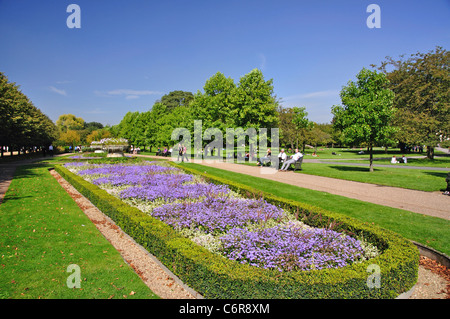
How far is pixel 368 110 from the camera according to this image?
17047mm

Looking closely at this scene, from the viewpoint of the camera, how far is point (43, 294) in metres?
4.01

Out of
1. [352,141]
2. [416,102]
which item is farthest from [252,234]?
Answer: [416,102]

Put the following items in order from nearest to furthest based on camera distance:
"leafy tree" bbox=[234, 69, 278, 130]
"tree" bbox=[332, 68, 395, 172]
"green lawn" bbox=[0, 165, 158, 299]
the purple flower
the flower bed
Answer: "green lawn" bbox=[0, 165, 158, 299]
the purple flower
the flower bed
"tree" bbox=[332, 68, 395, 172]
"leafy tree" bbox=[234, 69, 278, 130]

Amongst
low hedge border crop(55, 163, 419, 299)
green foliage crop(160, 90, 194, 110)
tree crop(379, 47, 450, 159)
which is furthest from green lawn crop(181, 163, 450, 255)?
green foliage crop(160, 90, 194, 110)

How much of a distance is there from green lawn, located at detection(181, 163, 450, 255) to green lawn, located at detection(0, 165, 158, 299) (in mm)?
6289

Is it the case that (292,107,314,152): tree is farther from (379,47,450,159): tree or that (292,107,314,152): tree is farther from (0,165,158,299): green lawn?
(0,165,158,299): green lawn

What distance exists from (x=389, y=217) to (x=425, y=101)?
3241cm

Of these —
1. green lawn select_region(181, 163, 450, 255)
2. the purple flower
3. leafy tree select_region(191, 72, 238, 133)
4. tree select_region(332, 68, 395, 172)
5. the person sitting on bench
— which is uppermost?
leafy tree select_region(191, 72, 238, 133)

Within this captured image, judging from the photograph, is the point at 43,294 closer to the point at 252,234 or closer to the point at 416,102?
the point at 252,234

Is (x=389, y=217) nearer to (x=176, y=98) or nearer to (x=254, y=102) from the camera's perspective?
(x=254, y=102)

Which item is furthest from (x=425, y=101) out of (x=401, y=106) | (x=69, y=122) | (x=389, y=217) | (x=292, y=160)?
(x=69, y=122)

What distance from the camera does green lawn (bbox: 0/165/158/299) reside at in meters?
4.14

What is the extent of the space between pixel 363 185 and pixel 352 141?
536 centimetres

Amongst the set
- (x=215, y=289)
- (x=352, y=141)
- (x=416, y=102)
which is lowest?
(x=215, y=289)
